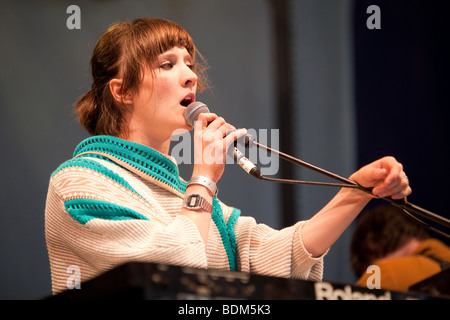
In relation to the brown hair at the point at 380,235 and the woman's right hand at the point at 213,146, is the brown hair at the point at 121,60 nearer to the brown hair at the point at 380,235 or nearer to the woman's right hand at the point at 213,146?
the woman's right hand at the point at 213,146

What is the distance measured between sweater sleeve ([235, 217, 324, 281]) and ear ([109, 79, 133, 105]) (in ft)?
1.56

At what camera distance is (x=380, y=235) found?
242 centimetres

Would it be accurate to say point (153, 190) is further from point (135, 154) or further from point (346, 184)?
point (346, 184)

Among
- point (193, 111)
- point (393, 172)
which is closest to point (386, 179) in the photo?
point (393, 172)

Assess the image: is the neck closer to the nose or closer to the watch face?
the nose

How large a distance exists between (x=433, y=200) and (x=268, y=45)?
1097 mm

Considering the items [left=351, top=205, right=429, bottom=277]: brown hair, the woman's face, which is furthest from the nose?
[left=351, top=205, right=429, bottom=277]: brown hair

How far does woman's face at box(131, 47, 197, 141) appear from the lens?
1509 millimetres

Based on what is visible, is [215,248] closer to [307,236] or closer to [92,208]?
[307,236]

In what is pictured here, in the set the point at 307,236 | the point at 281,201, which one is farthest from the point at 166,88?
the point at 281,201

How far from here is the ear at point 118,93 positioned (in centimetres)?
159

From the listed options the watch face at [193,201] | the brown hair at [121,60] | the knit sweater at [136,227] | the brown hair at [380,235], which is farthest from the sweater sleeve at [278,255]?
the brown hair at [380,235]

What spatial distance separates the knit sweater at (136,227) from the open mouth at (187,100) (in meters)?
0.15
